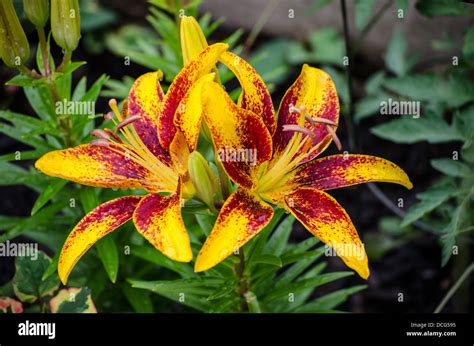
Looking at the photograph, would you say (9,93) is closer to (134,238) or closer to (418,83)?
(134,238)

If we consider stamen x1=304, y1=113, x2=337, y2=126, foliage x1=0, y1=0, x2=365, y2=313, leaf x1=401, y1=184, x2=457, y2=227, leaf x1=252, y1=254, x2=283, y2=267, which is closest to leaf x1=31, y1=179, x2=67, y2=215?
foliage x1=0, y1=0, x2=365, y2=313

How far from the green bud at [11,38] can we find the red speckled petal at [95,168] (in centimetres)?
19

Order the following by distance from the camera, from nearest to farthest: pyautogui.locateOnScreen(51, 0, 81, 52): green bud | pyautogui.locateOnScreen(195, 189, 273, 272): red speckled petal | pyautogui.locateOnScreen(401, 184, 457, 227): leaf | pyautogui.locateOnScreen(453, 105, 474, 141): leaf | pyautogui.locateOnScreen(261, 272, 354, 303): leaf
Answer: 1. pyautogui.locateOnScreen(195, 189, 273, 272): red speckled petal
2. pyautogui.locateOnScreen(51, 0, 81, 52): green bud
3. pyautogui.locateOnScreen(261, 272, 354, 303): leaf
4. pyautogui.locateOnScreen(401, 184, 457, 227): leaf
5. pyautogui.locateOnScreen(453, 105, 474, 141): leaf

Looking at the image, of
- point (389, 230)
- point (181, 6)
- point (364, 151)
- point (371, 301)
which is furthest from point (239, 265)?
point (364, 151)

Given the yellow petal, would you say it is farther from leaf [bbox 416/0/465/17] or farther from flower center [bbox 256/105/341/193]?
leaf [bbox 416/0/465/17]

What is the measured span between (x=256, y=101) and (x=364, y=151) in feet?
3.93

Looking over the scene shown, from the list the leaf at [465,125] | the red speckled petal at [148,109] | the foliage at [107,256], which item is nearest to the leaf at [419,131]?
the leaf at [465,125]

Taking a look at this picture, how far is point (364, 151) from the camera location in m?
2.21

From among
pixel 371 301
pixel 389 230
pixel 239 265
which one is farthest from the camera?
pixel 389 230

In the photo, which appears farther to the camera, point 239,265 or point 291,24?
point 291,24

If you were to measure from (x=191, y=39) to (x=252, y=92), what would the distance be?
0.37 feet

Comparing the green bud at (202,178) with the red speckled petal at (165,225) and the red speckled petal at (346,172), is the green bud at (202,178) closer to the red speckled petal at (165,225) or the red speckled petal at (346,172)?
the red speckled petal at (165,225)

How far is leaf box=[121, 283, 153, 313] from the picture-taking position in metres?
1.39

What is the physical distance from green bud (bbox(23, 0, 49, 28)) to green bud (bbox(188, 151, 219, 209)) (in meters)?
0.37
